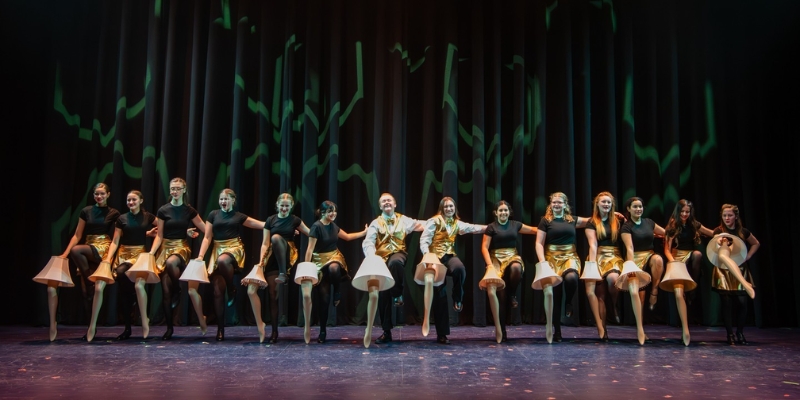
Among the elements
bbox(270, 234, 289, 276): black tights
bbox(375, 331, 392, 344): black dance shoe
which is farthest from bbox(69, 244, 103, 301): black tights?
bbox(375, 331, 392, 344): black dance shoe

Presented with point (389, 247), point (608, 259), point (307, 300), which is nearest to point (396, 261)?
point (389, 247)

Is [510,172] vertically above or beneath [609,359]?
above

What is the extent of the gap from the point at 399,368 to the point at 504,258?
1.97 meters

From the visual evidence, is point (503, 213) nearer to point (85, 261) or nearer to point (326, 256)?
point (326, 256)

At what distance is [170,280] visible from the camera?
17.3 ft

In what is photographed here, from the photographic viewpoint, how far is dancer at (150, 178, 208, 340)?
5242 millimetres

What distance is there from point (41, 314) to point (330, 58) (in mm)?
3901

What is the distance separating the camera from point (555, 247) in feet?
17.7

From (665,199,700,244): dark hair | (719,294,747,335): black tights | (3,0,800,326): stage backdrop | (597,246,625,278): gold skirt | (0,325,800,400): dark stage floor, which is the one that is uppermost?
(3,0,800,326): stage backdrop

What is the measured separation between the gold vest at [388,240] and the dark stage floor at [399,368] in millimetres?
717

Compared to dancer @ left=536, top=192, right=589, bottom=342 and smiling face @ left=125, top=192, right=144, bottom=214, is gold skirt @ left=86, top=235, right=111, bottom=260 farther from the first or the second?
dancer @ left=536, top=192, right=589, bottom=342

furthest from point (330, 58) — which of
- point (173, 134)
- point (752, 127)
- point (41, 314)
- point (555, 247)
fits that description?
point (752, 127)

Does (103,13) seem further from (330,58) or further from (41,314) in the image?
(41,314)

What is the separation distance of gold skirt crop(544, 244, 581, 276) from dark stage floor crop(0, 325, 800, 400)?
1.95 ft
